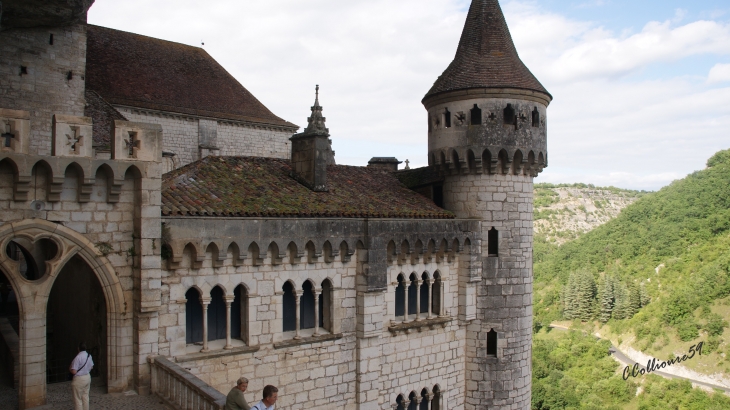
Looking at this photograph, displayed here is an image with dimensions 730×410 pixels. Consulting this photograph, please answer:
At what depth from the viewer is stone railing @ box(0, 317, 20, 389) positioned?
12981 mm

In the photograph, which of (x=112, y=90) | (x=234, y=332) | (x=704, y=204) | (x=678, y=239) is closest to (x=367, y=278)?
(x=234, y=332)

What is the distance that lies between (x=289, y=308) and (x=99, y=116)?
38.1 ft

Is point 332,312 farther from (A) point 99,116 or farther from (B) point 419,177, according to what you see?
(A) point 99,116

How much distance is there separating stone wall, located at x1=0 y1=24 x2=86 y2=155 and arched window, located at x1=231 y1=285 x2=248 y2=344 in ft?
33.4

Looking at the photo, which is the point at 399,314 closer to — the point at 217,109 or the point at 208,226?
the point at 208,226

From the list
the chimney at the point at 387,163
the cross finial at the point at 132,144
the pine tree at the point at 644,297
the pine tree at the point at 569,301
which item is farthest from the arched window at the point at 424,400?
the pine tree at the point at 569,301

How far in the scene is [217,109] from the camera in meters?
30.2

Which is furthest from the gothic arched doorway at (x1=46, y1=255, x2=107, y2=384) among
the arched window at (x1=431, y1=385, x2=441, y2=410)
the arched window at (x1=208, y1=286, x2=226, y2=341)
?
the arched window at (x1=431, y1=385, x2=441, y2=410)

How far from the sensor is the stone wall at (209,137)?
28078 millimetres

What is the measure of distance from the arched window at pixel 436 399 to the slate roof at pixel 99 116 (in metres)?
13.6

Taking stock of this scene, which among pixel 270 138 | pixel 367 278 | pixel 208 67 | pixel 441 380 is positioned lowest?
pixel 441 380

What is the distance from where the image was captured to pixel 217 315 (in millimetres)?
14391

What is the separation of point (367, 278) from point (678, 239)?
104253 mm

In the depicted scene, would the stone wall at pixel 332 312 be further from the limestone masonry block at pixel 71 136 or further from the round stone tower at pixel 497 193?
the limestone masonry block at pixel 71 136
